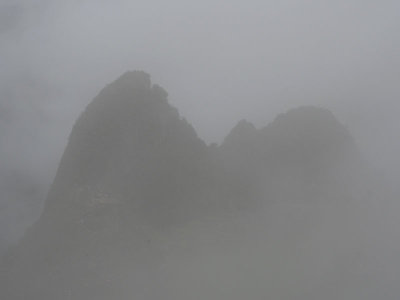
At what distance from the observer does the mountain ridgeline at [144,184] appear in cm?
2853

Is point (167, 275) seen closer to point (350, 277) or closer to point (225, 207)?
point (225, 207)

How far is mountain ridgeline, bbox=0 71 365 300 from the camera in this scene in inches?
1123

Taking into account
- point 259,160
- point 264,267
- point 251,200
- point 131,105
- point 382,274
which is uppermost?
point 131,105

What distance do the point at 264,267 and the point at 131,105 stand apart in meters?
11.5

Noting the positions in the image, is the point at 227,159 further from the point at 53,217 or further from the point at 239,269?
the point at 53,217

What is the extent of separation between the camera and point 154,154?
3195 centimetres

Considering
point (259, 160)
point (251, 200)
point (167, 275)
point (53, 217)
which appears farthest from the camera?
point (259, 160)

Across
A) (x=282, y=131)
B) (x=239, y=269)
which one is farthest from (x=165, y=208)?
(x=282, y=131)

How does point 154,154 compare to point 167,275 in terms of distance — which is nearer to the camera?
point 167,275

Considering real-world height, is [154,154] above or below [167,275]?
above

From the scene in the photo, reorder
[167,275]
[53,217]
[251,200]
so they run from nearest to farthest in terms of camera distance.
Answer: [167,275], [53,217], [251,200]

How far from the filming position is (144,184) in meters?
31.1

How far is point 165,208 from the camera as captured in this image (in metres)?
31.0

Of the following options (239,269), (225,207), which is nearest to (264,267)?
(239,269)
